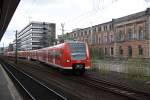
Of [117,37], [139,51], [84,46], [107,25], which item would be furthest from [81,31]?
[84,46]

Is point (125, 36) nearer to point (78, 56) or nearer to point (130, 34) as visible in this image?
point (130, 34)

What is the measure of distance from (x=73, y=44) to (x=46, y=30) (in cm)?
12844

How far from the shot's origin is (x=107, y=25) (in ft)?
305

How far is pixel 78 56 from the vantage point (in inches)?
1053

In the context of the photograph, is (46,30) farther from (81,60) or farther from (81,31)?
(81,60)

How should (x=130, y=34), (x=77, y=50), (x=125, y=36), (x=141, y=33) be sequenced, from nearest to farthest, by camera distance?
(x=77, y=50) < (x=141, y=33) < (x=130, y=34) < (x=125, y=36)

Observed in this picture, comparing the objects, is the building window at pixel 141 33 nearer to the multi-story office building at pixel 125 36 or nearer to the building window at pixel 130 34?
the multi-story office building at pixel 125 36

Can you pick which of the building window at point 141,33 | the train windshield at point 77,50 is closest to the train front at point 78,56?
Answer: the train windshield at point 77,50

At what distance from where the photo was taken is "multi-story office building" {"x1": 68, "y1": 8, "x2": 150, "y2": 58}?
238ft

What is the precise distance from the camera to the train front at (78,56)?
26422 millimetres

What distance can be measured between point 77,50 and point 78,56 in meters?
0.55

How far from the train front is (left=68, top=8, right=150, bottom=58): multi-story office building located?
37.1m

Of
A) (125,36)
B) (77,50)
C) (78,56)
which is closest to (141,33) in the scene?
(125,36)

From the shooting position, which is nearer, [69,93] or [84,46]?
[69,93]
